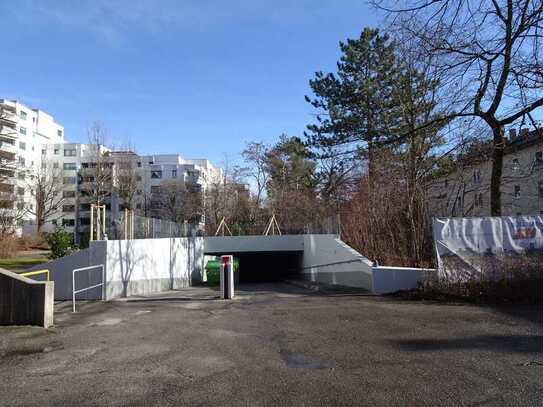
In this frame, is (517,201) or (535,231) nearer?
(535,231)

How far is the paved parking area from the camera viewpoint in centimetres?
520

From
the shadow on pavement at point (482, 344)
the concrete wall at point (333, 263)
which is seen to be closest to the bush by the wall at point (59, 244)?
the concrete wall at point (333, 263)

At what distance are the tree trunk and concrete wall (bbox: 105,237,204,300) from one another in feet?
41.0

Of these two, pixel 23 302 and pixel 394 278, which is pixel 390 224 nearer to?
pixel 394 278

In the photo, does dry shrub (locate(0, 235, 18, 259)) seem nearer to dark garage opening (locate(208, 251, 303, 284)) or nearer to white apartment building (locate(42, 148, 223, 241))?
dark garage opening (locate(208, 251, 303, 284))

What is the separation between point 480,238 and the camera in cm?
1299

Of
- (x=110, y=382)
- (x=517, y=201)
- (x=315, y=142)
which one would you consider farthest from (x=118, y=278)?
(x=517, y=201)

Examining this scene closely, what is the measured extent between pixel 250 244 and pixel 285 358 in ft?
71.8

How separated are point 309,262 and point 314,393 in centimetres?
2091

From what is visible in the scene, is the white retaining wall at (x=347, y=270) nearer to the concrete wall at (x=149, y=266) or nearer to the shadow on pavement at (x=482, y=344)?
the shadow on pavement at (x=482, y=344)

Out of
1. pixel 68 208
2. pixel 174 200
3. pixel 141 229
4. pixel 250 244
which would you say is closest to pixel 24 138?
pixel 68 208

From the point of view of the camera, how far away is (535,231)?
43.2 ft

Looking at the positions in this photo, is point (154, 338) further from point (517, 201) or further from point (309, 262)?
point (517, 201)

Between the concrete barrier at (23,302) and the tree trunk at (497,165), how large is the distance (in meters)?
14.0
